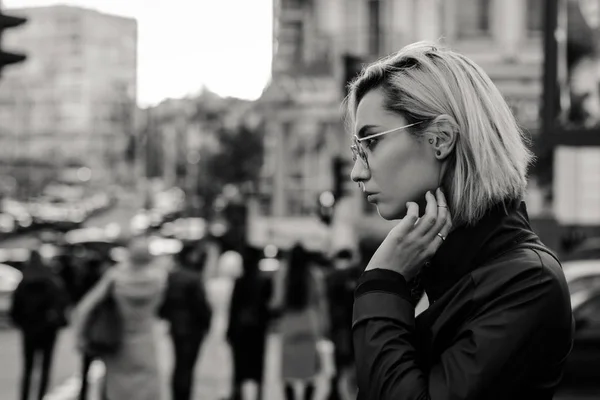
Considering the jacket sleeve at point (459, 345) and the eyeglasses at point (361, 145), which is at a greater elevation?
the eyeglasses at point (361, 145)

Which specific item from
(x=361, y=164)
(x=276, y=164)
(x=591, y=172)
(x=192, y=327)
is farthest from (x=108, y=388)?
(x=276, y=164)

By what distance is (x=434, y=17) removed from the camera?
2689 cm

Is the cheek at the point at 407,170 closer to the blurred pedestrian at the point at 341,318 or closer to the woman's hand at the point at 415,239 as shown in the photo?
the woman's hand at the point at 415,239

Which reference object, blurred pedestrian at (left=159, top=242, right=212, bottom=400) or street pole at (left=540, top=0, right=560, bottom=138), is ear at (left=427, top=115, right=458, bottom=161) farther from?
blurred pedestrian at (left=159, top=242, right=212, bottom=400)

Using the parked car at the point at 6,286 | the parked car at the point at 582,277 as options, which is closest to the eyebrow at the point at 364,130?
the parked car at the point at 582,277

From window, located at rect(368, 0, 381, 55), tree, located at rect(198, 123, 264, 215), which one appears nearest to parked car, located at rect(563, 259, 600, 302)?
window, located at rect(368, 0, 381, 55)

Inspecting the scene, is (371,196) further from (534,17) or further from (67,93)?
(67,93)

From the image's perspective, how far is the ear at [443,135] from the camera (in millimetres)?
1499

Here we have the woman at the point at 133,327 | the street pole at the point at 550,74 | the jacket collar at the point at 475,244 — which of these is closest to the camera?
the jacket collar at the point at 475,244

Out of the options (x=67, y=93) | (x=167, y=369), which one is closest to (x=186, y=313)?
(x=167, y=369)

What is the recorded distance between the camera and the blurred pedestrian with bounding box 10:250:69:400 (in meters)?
8.66

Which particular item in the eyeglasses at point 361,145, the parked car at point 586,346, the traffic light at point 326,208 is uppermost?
the eyeglasses at point 361,145

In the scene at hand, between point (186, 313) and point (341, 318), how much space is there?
151cm

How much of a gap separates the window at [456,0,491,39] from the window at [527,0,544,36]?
3.84 feet
